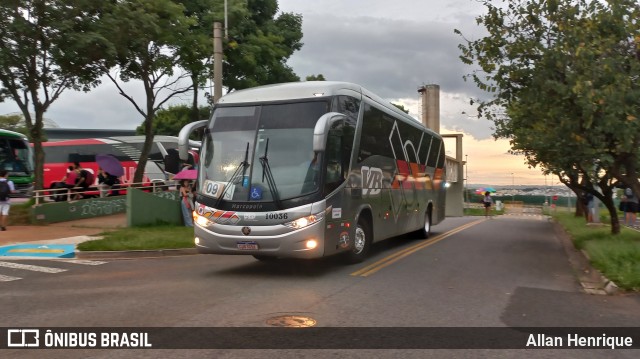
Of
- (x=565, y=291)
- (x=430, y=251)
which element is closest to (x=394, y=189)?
(x=430, y=251)

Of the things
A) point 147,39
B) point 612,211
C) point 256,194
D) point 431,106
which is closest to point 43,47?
point 147,39

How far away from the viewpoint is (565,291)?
28.9ft

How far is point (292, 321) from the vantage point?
6258 mm

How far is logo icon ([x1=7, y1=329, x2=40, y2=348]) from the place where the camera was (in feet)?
17.6

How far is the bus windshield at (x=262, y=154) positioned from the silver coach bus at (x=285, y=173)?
Result: 0.02 metres

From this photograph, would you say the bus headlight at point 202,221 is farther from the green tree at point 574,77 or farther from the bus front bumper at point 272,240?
the green tree at point 574,77

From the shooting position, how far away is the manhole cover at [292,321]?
20.0ft

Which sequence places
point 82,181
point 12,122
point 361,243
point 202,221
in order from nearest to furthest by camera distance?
point 202,221 → point 361,243 → point 82,181 → point 12,122

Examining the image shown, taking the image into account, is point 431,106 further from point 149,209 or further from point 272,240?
point 272,240

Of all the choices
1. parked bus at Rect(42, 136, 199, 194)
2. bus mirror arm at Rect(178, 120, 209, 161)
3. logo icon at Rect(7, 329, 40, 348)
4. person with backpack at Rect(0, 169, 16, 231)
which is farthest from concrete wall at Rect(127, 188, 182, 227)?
logo icon at Rect(7, 329, 40, 348)

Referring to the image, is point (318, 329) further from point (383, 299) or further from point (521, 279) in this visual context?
point (521, 279)

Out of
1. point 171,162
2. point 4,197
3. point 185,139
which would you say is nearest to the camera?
point 185,139

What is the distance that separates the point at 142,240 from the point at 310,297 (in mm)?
7683

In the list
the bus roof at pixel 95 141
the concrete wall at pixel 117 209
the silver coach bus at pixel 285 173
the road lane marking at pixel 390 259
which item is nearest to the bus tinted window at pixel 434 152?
the road lane marking at pixel 390 259
